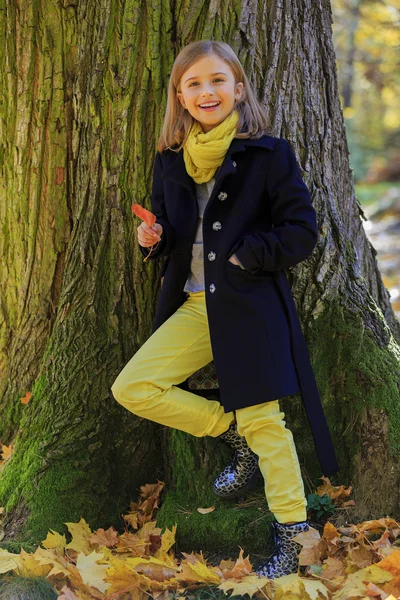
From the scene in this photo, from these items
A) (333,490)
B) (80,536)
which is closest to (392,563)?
(333,490)

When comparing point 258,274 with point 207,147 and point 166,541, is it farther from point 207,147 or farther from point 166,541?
point 166,541

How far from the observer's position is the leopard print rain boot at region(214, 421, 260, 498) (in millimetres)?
3344

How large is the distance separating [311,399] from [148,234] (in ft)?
3.32

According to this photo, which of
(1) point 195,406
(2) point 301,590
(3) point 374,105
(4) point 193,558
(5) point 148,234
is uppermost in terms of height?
(3) point 374,105

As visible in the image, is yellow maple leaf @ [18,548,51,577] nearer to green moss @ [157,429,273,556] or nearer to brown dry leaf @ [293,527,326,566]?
green moss @ [157,429,273,556]

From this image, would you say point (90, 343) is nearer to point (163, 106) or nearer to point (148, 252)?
point (148, 252)

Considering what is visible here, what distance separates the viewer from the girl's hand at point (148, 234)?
3115 millimetres

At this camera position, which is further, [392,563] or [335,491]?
[335,491]

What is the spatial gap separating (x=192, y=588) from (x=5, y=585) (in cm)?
77

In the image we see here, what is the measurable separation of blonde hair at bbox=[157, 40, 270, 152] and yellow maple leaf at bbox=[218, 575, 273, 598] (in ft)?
6.07

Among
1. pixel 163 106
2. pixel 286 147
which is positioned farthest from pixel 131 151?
pixel 286 147

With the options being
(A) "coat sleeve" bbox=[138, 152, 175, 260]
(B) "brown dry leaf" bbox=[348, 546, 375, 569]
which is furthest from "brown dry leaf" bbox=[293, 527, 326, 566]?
(A) "coat sleeve" bbox=[138, 152, 175, 260]

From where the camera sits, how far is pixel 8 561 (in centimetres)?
310

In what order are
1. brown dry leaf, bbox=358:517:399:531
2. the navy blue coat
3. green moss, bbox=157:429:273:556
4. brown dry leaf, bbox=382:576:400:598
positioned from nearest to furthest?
brown dry leaf, bbox=382:576:400:598 < the navy blue coat < brown dry leaf, bbox=358:517:399:531 < green moss, bbox=157:429:273:556
